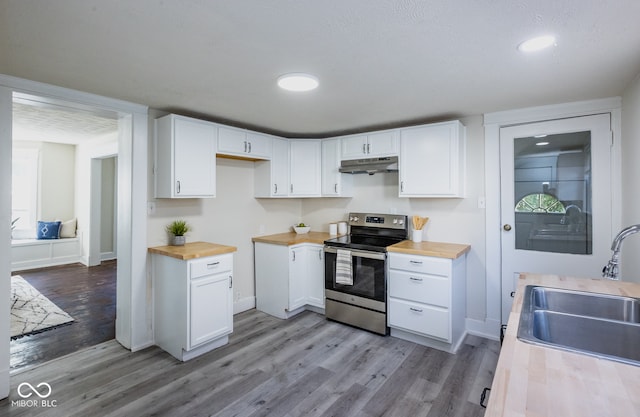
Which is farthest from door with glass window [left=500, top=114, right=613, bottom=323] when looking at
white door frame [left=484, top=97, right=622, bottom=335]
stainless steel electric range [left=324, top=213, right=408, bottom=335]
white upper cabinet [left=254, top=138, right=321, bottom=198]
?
white upper cabinet [left=254, top=138, right=321, bottom=198]

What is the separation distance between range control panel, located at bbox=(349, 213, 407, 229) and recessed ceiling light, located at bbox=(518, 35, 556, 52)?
6.61 ft

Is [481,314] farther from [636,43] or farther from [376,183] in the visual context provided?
[636,43]

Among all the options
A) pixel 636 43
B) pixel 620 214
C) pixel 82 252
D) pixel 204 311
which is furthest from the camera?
pixel 82 252

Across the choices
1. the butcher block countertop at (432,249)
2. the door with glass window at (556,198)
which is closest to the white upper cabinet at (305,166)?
the butcher block countertop at (432,249)

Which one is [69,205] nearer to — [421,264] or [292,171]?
[292,171]

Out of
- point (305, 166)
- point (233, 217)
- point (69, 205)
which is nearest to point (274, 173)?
point (305, 166)

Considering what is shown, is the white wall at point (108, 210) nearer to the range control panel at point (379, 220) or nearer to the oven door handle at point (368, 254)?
the range control panel at point (379, 220)

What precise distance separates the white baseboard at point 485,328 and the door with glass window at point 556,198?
106 millimetres

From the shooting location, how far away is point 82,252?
6305 millimetres

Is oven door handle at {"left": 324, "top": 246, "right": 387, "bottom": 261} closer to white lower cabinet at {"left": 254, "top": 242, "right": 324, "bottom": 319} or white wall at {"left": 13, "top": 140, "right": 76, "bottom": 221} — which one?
white lower cabinet at {"left": 254, "top": 242, "right": 324, "bottom": 319}

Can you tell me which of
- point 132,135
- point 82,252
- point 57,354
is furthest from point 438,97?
point 82,252

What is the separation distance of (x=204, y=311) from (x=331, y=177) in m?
2.04

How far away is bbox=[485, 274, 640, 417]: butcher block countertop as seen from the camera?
744 mm

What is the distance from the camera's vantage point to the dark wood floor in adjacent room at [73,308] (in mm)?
2834
